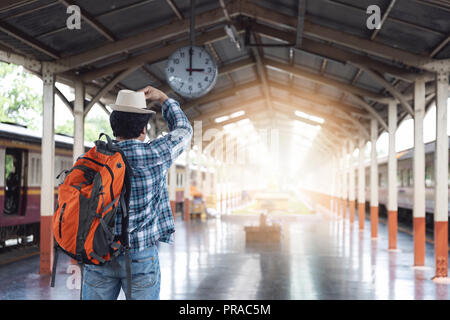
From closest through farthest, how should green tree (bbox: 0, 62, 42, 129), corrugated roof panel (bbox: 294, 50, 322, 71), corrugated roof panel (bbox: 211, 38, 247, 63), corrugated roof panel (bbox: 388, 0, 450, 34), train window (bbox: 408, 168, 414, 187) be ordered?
corrugated roof panel (bbox: 388, 0, 450, 34) < corrugated roof panel (bbox: 211, 38, 247, 63) < corrugated roof panel (bbox: 294, 50, 322, 71) < train window (bbox: 408, 168, 414, 187) < green tree (bbox: 0, 62, 42, 129)

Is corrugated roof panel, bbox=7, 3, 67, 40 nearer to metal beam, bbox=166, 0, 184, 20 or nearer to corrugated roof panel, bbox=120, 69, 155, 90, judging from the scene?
metal beam, bbox=166, 0, 184, 20

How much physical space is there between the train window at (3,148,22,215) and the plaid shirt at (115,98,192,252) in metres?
10.1

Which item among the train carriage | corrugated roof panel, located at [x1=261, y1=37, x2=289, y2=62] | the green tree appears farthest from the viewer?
the green tree

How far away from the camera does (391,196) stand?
1243cm

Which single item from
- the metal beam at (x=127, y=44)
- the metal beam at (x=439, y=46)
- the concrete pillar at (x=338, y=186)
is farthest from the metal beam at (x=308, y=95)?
the concrete pillar at (x=338, y=186)

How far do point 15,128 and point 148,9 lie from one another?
205 inches

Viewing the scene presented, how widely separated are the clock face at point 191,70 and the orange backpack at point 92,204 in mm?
3975

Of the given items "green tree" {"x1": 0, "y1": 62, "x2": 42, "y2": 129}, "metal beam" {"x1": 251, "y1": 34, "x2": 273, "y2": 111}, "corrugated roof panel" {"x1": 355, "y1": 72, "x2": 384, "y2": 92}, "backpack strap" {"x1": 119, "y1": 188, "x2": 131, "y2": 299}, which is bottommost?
"backpack strap" {"x1": 119, "y1": 188, "x2": 131, "y2": 299}

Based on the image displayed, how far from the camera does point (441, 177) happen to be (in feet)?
29.2

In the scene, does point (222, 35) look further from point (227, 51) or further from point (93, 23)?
point (93, 23)

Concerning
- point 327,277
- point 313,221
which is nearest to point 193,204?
point 313,221

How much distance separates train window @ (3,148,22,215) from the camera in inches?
449

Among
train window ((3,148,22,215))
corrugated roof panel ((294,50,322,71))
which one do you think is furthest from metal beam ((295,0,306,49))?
train window ((3,148,22,215))

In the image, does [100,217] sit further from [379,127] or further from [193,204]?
[193,204]
